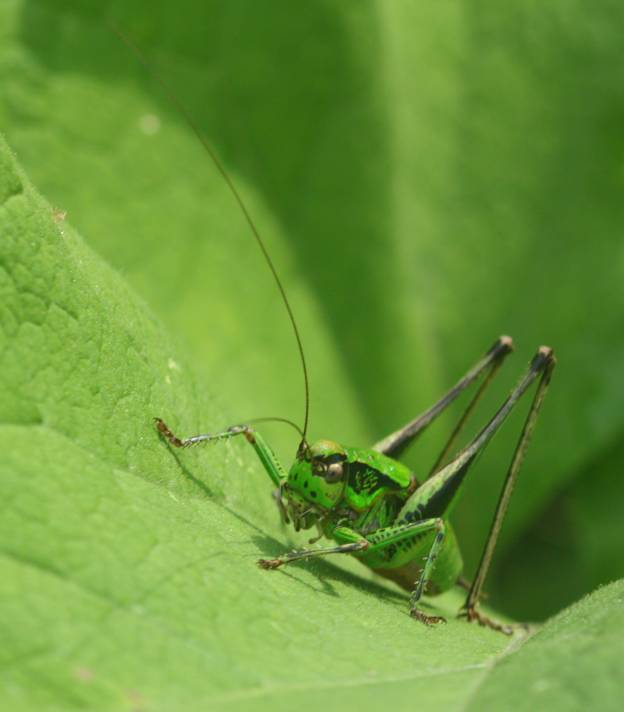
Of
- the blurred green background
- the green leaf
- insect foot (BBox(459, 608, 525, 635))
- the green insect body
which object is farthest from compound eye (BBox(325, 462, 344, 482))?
the blurred green background

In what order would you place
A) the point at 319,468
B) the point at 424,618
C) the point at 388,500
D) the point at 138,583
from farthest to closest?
the point at 388,500 → the point at 319,468 → the point at 424,618 → the point at 138,583

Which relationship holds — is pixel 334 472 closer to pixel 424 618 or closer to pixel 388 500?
pixel 388 500

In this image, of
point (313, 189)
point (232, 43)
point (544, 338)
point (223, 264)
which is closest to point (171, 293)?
point (223, 264)

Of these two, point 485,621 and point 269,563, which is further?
point 485,621

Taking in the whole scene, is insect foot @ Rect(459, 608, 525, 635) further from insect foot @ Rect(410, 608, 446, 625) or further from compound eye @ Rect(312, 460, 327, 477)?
compound eye @ Rect(312, 460, 327, 477)

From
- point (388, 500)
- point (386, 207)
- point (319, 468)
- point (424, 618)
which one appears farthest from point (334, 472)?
point (386, 207)

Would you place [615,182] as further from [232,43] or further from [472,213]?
[232,43]

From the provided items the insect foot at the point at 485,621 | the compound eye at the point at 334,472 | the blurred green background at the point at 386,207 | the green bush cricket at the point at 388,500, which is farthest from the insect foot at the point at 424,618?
A: the blurred green background at the point at 386,207
